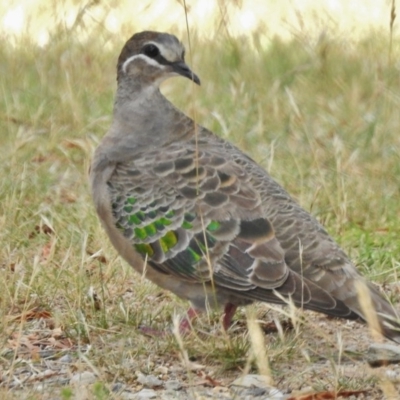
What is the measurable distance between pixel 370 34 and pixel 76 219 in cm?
494

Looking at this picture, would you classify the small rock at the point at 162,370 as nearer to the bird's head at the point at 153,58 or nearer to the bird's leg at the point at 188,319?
the bird's leg at the point at 188,319

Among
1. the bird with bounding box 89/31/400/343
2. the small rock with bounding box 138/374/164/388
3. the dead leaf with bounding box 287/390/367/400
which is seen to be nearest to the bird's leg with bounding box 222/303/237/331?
the bird with bounding box 89/31/400/343

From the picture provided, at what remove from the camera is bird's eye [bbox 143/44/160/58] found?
580 cm

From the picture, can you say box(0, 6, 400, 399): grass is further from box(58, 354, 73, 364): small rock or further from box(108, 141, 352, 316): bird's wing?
box(108, 141, 352, 316): bird's wing

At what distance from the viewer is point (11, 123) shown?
820 cm

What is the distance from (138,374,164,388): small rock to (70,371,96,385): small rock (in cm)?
18

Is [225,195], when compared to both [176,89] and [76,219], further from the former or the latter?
[176,89]

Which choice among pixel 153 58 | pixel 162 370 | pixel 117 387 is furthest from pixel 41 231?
pixel 117 387

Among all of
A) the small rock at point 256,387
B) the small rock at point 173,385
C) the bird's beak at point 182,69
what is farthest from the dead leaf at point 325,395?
the bird's beak at point 182,69

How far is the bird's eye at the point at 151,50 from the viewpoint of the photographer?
19.0 feet

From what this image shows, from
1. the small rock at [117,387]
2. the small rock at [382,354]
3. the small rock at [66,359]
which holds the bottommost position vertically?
the small rock at [382,354]

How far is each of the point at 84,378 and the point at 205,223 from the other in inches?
38.1

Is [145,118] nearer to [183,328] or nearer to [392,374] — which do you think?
[183,328]

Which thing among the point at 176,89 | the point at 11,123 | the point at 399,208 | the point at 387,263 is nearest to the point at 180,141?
the point at 387,263
